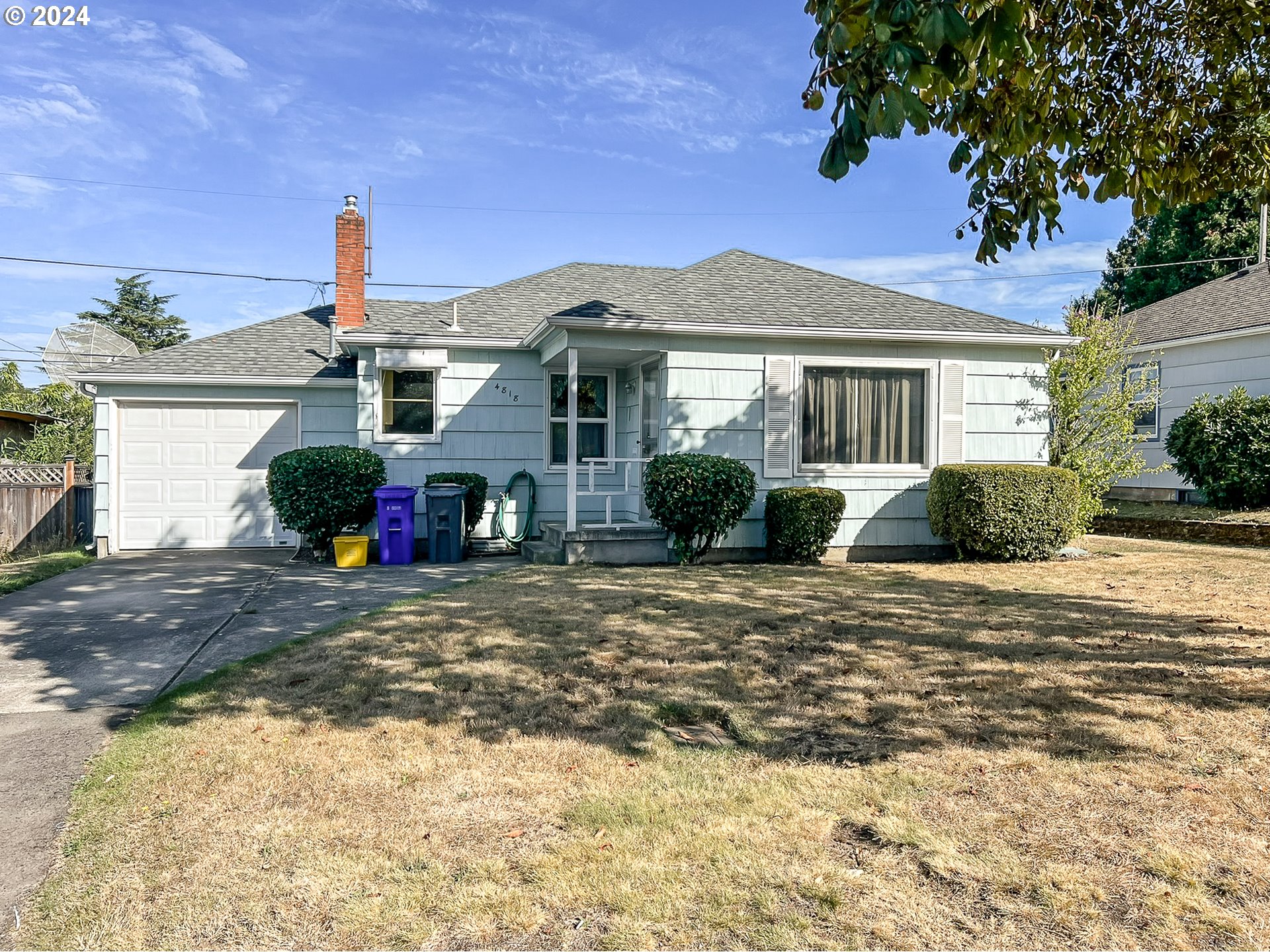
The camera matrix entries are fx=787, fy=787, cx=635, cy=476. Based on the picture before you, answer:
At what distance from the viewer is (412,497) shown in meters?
10.9

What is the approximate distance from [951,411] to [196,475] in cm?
1194

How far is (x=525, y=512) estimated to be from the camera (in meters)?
12.7

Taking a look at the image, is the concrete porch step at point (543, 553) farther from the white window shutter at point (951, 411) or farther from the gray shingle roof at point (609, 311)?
the white window shutter at point (951, 411)

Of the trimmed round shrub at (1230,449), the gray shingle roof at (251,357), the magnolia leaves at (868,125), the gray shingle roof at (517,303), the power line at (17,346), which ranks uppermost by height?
the power line at (17,346)

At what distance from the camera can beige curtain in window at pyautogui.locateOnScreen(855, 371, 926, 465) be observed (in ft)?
37.4

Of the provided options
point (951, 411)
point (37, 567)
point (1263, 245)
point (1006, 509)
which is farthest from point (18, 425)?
point (1263, 245)

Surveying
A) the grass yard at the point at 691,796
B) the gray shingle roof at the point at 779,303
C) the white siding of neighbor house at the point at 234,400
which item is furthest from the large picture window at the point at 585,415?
the grass yard at the point at 691,796

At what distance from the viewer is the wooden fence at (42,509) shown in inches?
519

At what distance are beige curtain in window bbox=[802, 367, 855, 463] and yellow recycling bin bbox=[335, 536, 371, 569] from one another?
6295 millimetres

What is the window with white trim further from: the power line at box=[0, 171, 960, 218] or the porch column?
the porch column

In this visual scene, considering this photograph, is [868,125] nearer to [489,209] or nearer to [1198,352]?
[1198,352]

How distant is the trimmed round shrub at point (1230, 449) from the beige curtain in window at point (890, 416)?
6592mm

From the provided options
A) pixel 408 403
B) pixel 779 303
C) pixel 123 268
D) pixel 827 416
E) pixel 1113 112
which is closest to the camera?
pixel 1113 112

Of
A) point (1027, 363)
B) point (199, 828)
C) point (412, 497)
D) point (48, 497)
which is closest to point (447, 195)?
point (48, 497)
